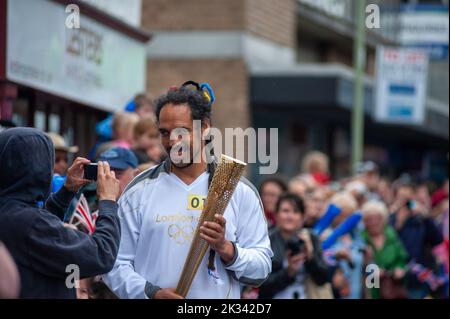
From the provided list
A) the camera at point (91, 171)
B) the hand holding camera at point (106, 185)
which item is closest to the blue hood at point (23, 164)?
the hand holding camera at point (106, 185)

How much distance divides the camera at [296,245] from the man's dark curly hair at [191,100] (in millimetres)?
3332

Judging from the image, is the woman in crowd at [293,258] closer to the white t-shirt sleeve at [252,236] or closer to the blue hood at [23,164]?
the white t-shirt sleeve at [252,236]

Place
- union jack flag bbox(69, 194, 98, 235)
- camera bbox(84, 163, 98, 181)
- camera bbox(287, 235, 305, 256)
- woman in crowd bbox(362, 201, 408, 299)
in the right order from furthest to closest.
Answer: woman in crowd bbox(362, 201, 408, 299), camera bbox(287, 235, 305, 256), union jack flag bbox(69, 194, 98, 235), camera bbox(84, 163, 98, 181)

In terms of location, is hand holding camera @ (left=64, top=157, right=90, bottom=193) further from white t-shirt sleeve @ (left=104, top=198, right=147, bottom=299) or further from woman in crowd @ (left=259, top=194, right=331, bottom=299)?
woman in crowd @ (left=259, top=194, right=331, bottom=299)

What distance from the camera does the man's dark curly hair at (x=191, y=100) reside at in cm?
578

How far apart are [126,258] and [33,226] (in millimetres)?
918

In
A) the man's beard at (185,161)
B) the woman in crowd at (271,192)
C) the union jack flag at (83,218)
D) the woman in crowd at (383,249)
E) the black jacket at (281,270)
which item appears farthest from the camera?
the woman in crowd at (383,249)

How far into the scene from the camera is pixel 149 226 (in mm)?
5762

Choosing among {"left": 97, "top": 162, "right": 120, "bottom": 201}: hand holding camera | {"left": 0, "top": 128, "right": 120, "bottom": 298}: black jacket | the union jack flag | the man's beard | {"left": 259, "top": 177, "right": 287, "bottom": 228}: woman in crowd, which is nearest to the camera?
{"left": 0, "top": 128, "right": 120, "bottom": 298}: black jacket

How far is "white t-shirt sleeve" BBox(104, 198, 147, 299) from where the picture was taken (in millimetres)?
5695

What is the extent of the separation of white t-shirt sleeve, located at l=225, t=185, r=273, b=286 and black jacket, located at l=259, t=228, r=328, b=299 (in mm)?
2688

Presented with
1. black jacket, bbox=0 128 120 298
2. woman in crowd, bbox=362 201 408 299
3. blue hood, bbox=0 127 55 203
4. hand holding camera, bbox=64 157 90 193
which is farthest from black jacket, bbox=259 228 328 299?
blue hood, bbox=0 127 55 203

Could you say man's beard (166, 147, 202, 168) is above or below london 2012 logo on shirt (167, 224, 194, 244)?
above

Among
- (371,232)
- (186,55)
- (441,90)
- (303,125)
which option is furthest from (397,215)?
(441,90)
